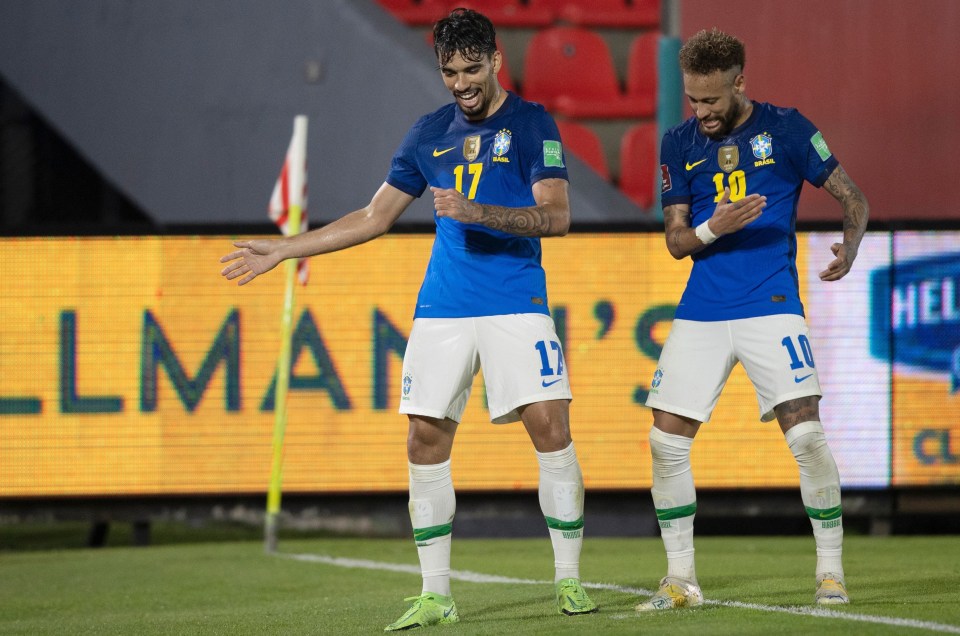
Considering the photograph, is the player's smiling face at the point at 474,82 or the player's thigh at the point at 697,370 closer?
the player's smiling face at the point at 474,82

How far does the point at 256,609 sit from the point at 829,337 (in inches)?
166

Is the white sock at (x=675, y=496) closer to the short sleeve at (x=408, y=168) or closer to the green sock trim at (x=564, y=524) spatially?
the green sock trim at (x=564, y=524)

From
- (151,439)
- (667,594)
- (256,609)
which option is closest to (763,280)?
(667,594)

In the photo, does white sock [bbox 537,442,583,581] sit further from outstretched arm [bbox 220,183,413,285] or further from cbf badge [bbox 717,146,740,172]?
cbf badge [bbox 717,146,740,172]

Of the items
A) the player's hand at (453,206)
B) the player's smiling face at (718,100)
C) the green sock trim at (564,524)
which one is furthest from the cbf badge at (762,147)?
the green sock trim at (564,524)

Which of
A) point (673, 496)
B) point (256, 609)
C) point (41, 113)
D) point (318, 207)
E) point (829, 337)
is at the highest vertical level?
point (41, 113)

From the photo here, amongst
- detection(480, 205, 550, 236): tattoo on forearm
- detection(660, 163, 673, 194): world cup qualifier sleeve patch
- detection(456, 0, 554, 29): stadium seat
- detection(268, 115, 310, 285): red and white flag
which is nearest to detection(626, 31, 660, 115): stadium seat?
detection(456, 0, 554, 29): stadium seat

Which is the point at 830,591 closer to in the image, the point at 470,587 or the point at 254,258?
the point at 470,587

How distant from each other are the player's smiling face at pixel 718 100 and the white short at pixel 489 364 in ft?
3.04

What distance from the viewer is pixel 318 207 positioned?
10031 mm

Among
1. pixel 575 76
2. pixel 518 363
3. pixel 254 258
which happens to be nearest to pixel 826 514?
pixel 518 363

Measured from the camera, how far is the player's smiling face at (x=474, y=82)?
4.65 meters

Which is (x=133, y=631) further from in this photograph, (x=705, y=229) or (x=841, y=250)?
(x=841, y=250)

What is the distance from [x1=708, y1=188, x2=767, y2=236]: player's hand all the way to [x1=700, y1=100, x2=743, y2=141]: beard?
1.15ft
